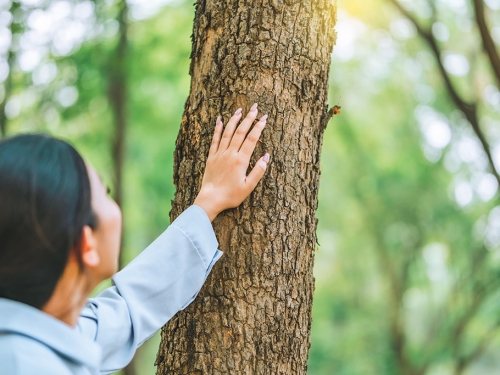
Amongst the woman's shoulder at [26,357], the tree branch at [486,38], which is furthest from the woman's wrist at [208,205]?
the tree branch at [486,38]

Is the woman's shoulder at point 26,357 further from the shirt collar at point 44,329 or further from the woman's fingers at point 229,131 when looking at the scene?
the woman's fingers at point 229,131

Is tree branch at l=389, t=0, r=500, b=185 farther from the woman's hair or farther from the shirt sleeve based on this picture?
the woman's hair

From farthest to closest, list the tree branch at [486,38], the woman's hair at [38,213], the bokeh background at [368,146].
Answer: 1. the bokeh background at [368,146]
2. the tree branch at [486,38]
3. the woman's hair at [38,213]

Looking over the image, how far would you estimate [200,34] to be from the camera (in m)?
2.12

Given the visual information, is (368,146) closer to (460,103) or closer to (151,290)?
(460,103)

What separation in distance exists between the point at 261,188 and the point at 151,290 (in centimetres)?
52

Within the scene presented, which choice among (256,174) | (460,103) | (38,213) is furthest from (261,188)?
(460,103)

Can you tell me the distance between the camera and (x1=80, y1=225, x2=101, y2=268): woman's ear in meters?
1.24

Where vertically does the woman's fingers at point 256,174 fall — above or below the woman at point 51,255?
above

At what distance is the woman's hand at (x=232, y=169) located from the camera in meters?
1.86

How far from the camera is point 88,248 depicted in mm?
1250

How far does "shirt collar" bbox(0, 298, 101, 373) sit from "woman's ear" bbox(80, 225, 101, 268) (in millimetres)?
148

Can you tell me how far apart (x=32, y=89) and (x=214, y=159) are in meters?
7.82

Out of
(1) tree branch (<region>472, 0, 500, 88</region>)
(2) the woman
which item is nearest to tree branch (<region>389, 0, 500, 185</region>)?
(1) tree branch (<region>472, 0, 500, 88</region>)
